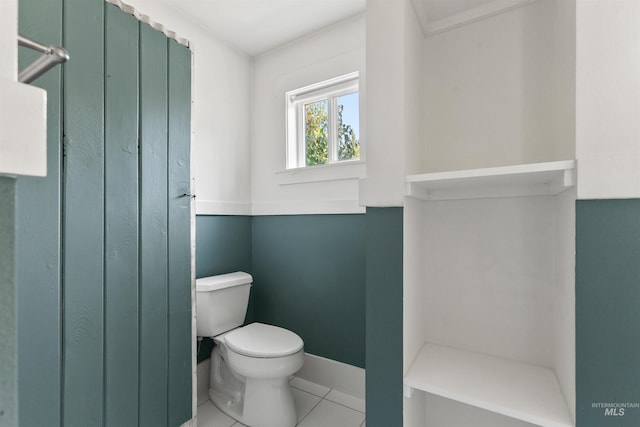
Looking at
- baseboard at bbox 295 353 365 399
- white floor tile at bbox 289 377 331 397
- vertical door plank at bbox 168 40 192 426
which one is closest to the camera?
vertical door plank at bbox 168 40 192 426

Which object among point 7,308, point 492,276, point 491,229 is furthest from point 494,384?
point 7,308

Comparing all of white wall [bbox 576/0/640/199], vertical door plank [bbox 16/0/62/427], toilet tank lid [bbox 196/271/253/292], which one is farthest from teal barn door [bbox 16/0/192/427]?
white wall [bbox 576/0/640/199]

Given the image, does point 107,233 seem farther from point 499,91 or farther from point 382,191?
point 499,91

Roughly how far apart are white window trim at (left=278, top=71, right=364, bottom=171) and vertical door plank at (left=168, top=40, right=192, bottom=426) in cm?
78

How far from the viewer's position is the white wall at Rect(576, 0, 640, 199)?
2.66 feet

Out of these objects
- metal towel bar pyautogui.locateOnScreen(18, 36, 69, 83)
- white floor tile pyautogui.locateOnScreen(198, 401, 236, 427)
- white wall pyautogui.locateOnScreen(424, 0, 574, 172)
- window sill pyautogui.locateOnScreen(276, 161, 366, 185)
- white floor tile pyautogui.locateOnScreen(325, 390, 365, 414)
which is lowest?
white floor tile pyautogui.locateOnScreen(198, 401, 236, 427)

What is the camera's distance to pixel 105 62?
4.20 ft

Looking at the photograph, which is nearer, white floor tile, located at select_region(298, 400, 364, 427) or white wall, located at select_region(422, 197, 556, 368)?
white wall, located at select_region(422, 197, 556, 368)

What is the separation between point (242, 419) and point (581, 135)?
2.00m

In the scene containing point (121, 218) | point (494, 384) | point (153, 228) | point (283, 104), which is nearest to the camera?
point (494, 384)

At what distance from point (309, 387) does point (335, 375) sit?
216 millimetres

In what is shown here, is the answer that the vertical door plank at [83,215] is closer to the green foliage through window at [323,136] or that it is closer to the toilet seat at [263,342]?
the toilet seat at [263,342]

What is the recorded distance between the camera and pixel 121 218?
1.34 m

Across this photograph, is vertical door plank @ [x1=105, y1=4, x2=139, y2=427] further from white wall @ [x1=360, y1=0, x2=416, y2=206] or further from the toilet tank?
white wall @ [x1=360, y1=0, x2=416, y2=206]
